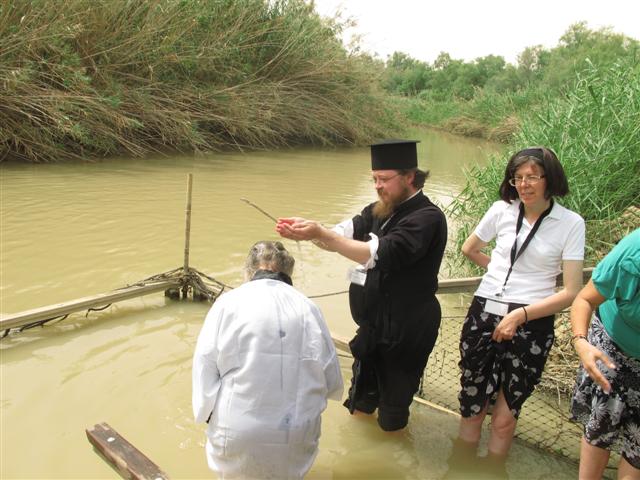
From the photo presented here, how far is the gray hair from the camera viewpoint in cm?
227

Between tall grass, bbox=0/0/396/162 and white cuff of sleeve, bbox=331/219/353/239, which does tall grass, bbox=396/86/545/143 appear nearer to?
tall grass, bbox=0/0/396/162

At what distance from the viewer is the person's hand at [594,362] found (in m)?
2.02

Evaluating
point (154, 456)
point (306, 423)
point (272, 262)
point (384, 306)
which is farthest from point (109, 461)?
point (384, 306)

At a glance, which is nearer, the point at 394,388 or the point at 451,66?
the point at 394,388

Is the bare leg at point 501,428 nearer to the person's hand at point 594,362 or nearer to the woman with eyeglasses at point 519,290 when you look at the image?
the woman with eyeglasses at point 519,290

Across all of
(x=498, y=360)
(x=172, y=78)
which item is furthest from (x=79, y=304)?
(x=172, y=78)

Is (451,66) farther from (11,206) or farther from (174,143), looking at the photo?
(11,206)

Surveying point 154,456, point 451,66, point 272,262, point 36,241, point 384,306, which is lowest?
point 154,456

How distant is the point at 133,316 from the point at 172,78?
9186mm

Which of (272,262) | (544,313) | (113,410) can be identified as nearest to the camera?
(272,262)

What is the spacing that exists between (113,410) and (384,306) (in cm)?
185

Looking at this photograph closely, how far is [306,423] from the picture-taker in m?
2.13

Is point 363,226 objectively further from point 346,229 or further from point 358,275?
point 358,275

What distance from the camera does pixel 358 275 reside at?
8.66ft
